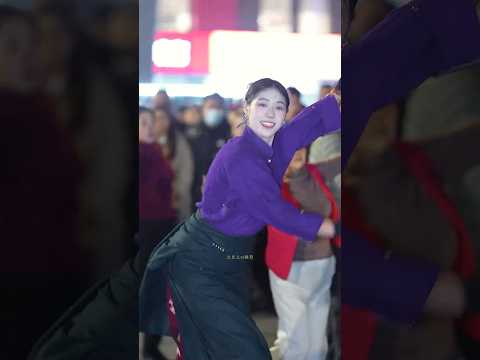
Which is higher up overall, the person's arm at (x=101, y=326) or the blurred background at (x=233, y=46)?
the blurred background at (x=233, y=46)

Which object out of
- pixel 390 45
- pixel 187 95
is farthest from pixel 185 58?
pixel 390 45

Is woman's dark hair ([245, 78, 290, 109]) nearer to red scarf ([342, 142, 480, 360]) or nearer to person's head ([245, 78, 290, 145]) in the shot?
person's head ([245, 78, 290, 145])

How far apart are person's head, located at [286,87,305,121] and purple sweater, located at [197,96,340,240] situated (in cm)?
1

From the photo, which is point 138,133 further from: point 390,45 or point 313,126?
point 390,45

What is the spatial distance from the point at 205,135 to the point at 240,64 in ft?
0.66

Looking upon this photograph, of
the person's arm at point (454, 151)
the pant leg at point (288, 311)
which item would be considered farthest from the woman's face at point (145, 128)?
the person's arm at point (454, 151)

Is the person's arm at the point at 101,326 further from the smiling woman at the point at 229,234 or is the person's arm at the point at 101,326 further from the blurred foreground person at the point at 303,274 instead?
the blurred foreground person at the point at 303,274

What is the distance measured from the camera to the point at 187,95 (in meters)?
1.96

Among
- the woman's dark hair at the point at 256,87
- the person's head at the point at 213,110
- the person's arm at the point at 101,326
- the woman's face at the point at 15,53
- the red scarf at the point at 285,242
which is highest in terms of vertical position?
the woman's face at the point at 15,53

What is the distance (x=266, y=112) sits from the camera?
6.55ft

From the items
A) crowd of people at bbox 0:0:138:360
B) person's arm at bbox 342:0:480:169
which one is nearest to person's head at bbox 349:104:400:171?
person's arm at bbox 342:0:480:169

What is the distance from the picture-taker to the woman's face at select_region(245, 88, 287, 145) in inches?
78.5

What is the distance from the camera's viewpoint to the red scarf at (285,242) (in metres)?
2.03

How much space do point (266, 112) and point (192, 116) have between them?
0.62 ft
